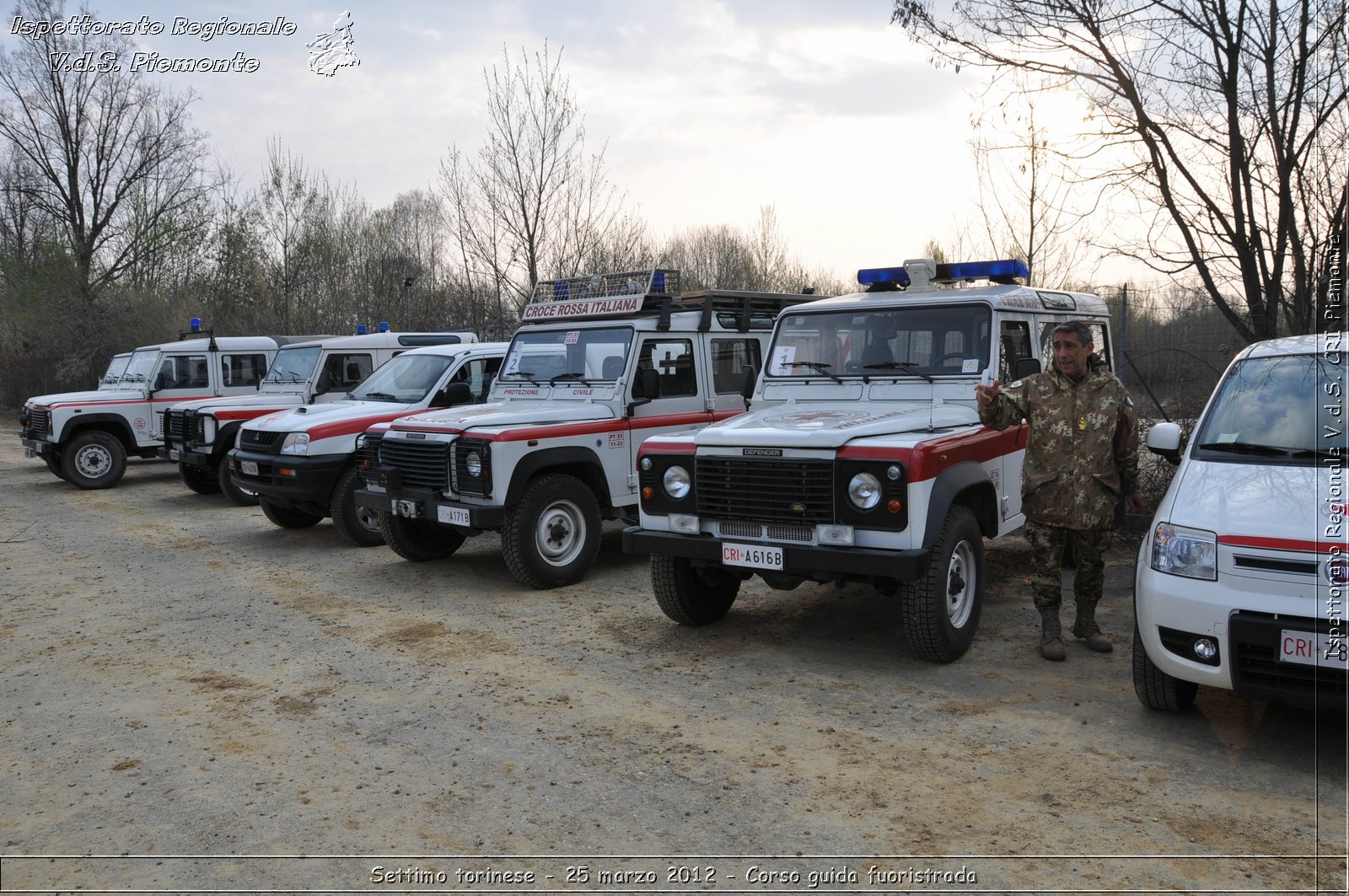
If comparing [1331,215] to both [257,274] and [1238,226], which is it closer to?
[1238,226]

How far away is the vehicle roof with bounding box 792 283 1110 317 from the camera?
615cm

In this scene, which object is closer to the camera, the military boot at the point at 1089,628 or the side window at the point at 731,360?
the military boot at the point at 1089,628

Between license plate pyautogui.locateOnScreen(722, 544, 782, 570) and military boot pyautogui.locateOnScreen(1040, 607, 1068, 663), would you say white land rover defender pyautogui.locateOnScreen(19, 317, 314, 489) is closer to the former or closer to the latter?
license plate pyautogui.locateOnScreen(722, 544, 782, 570)

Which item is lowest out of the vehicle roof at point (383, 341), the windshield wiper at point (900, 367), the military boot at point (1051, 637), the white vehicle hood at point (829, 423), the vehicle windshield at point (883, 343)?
the military boot at point (1051, 637)

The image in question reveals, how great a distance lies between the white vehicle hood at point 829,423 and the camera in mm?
5129

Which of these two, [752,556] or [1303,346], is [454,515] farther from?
[1303,346]

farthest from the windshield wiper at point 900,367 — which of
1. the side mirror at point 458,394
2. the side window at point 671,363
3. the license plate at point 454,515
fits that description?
the side mirror at point 458,394

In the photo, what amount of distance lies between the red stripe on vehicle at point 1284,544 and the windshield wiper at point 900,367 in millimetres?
2447

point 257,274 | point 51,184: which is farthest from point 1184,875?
point 51,184

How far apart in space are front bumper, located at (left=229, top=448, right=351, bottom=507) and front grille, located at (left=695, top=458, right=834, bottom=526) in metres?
4.92

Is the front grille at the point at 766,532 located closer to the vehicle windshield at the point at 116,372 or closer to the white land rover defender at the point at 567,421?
the white land rover defender at the point at 567,421

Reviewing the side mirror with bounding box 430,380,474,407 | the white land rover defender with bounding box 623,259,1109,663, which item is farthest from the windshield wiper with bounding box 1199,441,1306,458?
the side mirror with bounding box 430,380,474,407

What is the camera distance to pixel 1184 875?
10.3 feet

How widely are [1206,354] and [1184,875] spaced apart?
694 centimetres
